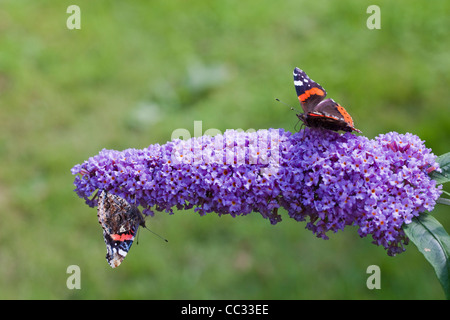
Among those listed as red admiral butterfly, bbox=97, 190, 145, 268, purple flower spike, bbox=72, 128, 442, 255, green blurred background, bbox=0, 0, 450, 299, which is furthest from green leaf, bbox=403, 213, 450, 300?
green blurred background, bbox=0, 0, 450, 299

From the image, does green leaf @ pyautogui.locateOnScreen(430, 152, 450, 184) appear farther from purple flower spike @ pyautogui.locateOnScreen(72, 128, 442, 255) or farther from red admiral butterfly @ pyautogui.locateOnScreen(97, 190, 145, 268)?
red admiral butterfly @ pyautogui.locateOnScreen(97, 190, 145, 268)

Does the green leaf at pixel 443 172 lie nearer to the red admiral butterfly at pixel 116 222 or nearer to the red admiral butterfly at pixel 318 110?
the red admiral butterfly at pixel 318 110
